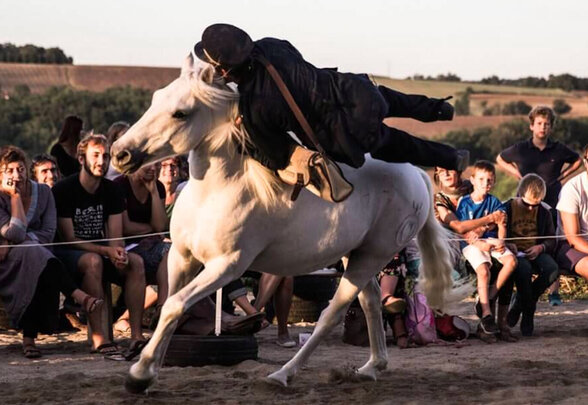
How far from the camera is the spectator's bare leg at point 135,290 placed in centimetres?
859

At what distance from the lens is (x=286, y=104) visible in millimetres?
5895

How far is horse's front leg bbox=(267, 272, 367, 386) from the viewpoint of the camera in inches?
267

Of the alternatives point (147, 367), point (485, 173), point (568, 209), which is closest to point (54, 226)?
point (147, 367)

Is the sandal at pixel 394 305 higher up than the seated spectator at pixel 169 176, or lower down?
lower down

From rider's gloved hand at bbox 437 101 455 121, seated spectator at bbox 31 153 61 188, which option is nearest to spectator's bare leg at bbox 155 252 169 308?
seated spectator at bbox 31 153 61 188

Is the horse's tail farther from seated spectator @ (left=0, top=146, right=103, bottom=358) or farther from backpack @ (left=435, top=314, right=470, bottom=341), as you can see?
seated spectator @ (left=0, top=146, right=103, bottom=358)

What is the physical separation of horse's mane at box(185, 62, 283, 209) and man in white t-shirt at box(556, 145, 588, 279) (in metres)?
4.21

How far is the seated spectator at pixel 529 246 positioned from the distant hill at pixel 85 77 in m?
38.2

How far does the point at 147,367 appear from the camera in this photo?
6.02 m

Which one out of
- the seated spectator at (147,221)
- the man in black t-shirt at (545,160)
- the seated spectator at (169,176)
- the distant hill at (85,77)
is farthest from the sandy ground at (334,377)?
the distant hill at (85,77)

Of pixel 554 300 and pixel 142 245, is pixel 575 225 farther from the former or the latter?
pixel 142 245

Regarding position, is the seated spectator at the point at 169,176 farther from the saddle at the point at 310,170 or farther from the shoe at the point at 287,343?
the saddle at the point at 310,170

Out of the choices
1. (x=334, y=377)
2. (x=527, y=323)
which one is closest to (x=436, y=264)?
(x=334, y=377)

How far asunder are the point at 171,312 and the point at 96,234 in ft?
9.71
